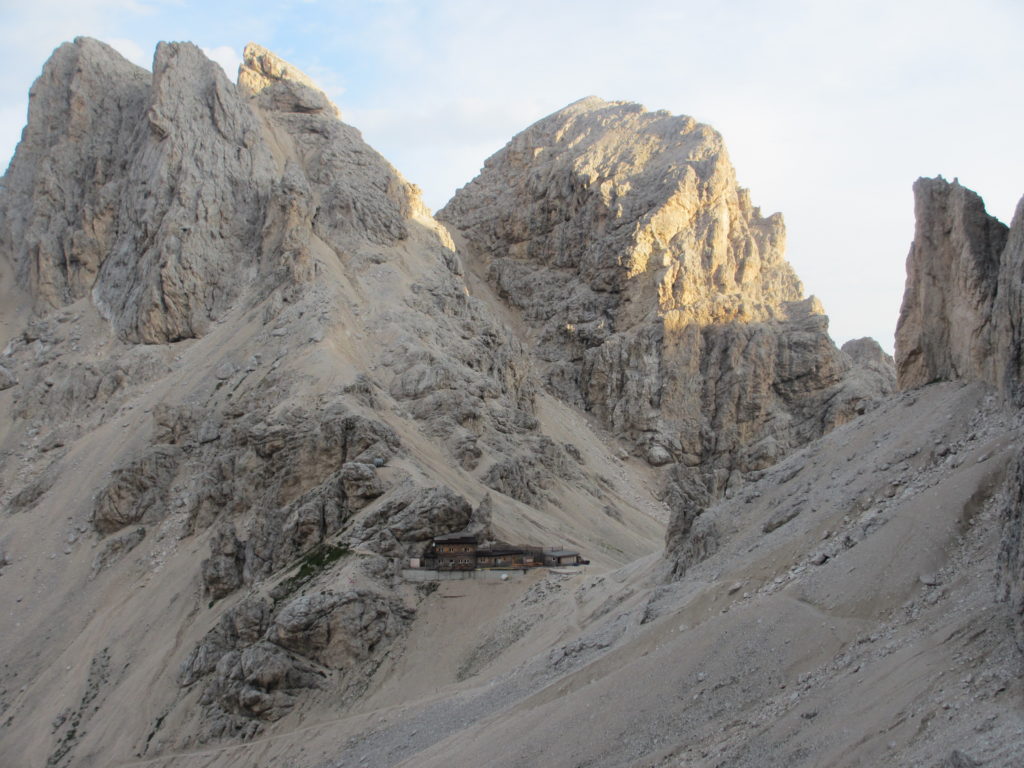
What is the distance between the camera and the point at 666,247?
102 metres

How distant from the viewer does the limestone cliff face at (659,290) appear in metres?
95.8

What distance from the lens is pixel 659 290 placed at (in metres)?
101

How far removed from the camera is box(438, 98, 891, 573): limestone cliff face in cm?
9575

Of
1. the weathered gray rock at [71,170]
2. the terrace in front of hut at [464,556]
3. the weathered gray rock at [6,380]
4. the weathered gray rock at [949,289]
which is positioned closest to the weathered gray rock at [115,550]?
the terrace in front of hut at [464,556]

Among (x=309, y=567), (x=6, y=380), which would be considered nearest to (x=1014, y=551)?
(x=309, y=567)

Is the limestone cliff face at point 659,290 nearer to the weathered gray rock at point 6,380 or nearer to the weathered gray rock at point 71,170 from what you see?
the weathered gray rock at point 71,170

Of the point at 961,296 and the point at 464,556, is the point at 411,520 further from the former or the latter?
the point at 961,296

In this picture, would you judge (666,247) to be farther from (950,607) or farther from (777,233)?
A: (950,607)

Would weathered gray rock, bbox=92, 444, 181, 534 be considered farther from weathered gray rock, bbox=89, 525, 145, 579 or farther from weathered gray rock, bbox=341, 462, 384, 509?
weathered gray rock, bbox=341, 462, 384, 509

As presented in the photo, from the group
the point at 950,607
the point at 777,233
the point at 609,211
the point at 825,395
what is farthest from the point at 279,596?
the point at 777,233

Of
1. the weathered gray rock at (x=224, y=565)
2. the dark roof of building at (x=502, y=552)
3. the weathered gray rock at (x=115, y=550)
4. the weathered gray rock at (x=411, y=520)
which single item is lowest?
the dark roof of building at (x=502, y=552)

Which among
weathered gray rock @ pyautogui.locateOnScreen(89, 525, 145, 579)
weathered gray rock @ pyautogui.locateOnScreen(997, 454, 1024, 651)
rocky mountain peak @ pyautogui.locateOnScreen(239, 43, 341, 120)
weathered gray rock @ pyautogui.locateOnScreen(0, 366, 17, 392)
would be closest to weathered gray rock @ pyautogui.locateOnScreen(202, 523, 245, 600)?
weathered gray rock @ pyautogui.locateOnScreen(89, 525, 145, 579)

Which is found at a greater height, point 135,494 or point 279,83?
point 279,83

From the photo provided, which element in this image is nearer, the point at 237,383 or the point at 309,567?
the point at 309,567
